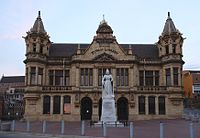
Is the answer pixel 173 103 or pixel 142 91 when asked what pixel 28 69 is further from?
pixel 173 103

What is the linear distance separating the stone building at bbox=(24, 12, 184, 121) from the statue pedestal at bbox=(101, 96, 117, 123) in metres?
18.7

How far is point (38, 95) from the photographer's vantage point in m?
50.8

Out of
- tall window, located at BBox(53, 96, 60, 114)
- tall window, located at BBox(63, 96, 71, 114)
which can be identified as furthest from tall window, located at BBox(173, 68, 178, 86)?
tall window, located at BBox(53, 96, 60, 114)

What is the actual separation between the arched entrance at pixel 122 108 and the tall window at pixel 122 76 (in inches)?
103

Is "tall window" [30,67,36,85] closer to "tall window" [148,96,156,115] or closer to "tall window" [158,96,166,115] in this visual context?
"tall window" [148,96,156,115]

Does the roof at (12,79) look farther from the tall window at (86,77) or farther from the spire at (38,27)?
the tall window at (86,77)

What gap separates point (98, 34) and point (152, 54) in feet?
36.7

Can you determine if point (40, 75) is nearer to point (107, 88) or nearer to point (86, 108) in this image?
point (86, 108)

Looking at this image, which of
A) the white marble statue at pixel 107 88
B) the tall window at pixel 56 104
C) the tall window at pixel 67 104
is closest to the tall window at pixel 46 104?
the tall window at pixel 56 104

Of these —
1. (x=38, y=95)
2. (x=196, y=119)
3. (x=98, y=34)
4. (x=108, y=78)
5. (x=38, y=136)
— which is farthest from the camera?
(x=98, y=34)

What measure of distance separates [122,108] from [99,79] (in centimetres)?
636

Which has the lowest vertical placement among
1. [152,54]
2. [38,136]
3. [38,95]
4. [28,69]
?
[38,136]

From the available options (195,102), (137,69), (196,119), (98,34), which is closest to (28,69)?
(98,34)

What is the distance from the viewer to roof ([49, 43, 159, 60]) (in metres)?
56.6
